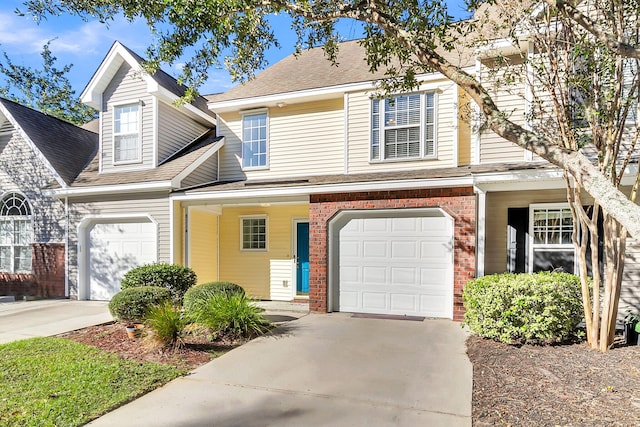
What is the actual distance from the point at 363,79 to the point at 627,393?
27.6 ft

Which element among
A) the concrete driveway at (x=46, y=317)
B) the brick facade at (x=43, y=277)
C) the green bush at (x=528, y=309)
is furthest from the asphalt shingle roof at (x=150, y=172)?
the green bush at (x=528, y=309)

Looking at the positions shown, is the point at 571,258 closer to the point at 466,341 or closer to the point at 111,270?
the point at 466,341

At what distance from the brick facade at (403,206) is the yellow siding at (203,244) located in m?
3.89

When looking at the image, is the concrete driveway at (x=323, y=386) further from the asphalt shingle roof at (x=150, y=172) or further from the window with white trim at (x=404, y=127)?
the asphalt shingle roof at (x=150, y=172)

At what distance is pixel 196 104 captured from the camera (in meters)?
12.7

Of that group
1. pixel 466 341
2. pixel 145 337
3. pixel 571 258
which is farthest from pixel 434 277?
pixel 145 337

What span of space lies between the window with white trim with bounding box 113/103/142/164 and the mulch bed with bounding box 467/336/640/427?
10.5m

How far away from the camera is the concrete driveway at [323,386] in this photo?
389cm

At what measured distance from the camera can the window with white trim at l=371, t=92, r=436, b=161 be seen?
9633 millimetres

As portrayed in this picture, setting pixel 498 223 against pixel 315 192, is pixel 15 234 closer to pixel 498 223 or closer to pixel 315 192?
pixel 315 192

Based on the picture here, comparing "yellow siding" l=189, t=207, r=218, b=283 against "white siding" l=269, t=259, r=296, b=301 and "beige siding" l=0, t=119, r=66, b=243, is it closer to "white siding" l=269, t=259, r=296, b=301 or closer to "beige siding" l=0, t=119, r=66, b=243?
"white siding" l=269, t=259, r=296, b=301

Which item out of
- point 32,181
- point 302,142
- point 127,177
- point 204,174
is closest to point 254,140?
point 302,142

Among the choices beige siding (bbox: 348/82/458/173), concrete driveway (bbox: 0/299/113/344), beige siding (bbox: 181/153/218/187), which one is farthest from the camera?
beige siding (bbox: 181/153/218/187)

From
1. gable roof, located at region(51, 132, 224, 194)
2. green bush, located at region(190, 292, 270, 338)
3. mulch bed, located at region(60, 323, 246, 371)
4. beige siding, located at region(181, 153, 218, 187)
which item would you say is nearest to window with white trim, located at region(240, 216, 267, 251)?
beige siding, located at region(181, 153, 218, 187)
